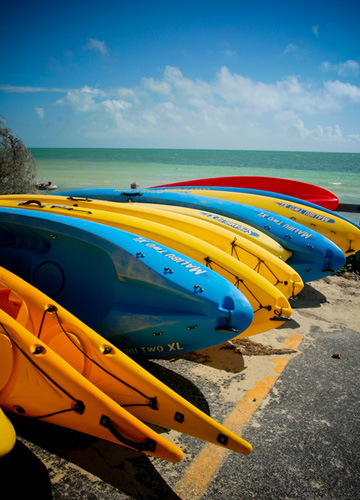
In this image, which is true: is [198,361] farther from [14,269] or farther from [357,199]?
[357,199]

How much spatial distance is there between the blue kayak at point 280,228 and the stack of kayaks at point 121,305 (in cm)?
4

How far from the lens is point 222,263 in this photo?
376 centimetres

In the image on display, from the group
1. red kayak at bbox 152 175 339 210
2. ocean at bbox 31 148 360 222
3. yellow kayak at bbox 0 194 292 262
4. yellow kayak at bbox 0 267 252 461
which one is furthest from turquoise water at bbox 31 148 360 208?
yellow kayak at bbox 0 267 252 461

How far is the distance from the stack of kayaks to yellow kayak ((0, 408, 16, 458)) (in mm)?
238

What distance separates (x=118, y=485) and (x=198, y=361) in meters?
1.54

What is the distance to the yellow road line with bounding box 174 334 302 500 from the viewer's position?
2.18 m

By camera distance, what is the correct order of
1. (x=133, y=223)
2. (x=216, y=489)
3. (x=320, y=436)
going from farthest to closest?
(x=133, y=223)
(x=320, y=436)
(x=216, y=489)

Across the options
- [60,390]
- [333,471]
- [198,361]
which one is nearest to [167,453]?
[60,390]

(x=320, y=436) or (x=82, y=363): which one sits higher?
(x=82, y=363)

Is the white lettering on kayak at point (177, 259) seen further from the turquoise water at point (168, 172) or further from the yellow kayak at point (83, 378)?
the turquoise water at point (168, 172)

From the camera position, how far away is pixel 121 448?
247 cm

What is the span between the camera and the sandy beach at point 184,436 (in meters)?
2.16

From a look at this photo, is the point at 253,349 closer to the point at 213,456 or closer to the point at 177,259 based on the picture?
the point at 177,259

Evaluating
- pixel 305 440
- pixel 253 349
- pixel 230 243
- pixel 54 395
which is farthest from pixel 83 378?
pixel 230 243
